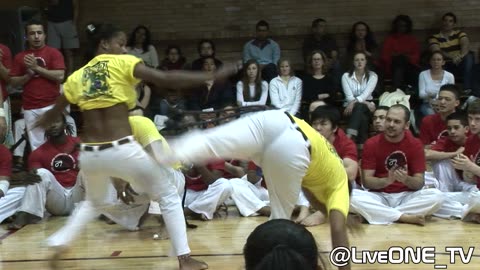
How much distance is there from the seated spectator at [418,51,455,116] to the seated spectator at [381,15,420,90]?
39 cm

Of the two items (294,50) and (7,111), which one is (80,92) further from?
(294,50)

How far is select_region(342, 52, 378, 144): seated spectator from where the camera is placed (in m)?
7.93

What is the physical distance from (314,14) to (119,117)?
645 centimetres

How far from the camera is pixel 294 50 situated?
10000 millimetres

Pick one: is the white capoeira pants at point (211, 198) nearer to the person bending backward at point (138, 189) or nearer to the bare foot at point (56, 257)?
the person bending backward at point (138, 189)

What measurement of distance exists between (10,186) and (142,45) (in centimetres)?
355

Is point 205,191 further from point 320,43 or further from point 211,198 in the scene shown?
point 320,43

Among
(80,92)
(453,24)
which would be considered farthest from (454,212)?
(453,24)

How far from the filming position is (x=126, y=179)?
13.4ft

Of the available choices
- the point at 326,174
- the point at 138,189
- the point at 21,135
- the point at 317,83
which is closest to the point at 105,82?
the point at 138,189

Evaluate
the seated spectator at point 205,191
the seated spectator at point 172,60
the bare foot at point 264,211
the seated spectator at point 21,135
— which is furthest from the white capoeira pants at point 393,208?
the seated spectator at point 172,60

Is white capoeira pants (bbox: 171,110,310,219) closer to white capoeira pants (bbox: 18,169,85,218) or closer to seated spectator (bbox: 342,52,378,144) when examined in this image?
white capoeira pants (bbox: 18,169,85,218)

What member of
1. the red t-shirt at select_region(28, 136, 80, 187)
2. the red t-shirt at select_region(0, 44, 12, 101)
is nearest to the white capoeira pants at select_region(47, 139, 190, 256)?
the red t-shirt at select_region(28, 136, 80, 187)

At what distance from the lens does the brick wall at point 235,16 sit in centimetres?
992
